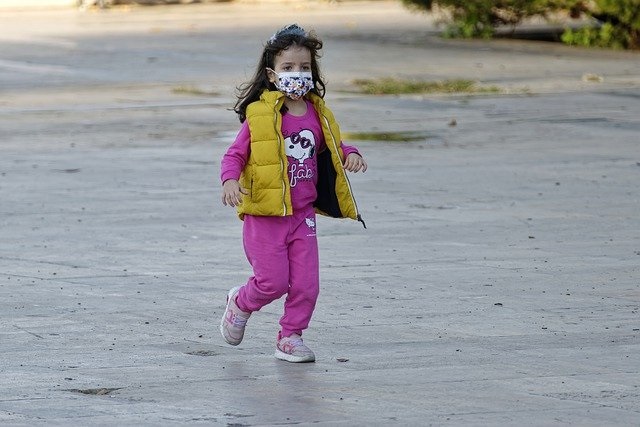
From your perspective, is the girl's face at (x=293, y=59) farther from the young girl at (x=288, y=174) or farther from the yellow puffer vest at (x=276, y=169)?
the yellow puffer vest at (x=276, y=169)

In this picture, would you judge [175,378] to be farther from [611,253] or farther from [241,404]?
[611,253]

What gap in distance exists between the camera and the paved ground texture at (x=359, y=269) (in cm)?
554

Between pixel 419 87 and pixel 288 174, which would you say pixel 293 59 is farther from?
pixel 419 87

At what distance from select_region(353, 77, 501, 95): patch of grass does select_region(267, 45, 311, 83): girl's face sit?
12.7m

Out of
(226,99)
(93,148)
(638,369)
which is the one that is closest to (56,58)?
(226,99)

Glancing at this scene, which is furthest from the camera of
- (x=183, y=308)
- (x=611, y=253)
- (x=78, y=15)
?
(x=78, y=15)

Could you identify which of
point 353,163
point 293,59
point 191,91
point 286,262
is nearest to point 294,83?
point 293,59

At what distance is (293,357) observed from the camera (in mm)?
6113

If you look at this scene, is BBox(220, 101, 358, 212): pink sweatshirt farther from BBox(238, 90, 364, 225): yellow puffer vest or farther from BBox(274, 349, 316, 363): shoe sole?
BBox(274, 349, 316, 363): shoe sole

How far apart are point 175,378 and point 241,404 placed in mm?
489

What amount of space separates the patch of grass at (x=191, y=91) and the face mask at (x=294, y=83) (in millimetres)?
12880

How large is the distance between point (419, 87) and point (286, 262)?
13.4 m

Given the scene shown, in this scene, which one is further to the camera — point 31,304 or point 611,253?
point 611,253

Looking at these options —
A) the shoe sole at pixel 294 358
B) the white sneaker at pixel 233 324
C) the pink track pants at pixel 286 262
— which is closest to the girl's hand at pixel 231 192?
the pink track pants at pixel 286 262
